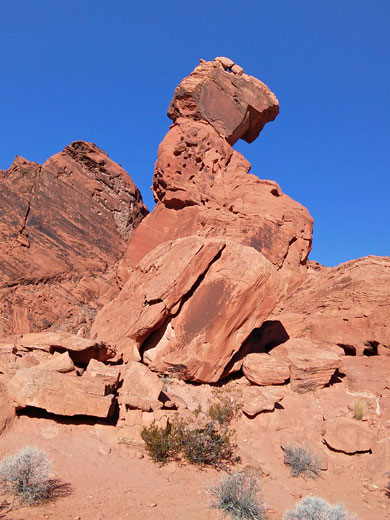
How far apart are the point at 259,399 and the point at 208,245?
17.5 feet

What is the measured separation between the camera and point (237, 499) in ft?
22.6

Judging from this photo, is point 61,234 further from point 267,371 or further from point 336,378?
point 336,378

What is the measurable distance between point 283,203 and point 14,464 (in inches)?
698

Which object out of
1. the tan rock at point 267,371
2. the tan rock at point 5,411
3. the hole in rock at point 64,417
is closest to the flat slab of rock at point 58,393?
the tan rock at point 5,411

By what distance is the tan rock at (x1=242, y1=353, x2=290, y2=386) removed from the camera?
1206 centimetres

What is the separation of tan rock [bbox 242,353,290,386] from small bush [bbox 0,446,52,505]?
706 centimetres

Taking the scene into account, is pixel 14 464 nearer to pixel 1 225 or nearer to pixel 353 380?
pixel 353 380

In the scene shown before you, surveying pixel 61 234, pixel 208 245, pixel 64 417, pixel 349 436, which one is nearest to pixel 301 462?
pixel 349 436

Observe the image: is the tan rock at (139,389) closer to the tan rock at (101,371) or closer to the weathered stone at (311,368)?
the tan rock at (101,371)

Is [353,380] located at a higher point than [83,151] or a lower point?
lower

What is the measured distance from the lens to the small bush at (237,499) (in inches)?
263

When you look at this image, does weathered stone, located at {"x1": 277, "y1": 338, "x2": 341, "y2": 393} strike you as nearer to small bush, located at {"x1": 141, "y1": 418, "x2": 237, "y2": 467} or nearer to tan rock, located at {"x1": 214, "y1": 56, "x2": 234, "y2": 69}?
small bush, located at {"x1": 141, "y1": 418, "x2": 237, "y2": 467}

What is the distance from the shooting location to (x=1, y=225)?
19750 millimetres

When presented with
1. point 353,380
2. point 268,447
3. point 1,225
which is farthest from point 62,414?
point 1,225
